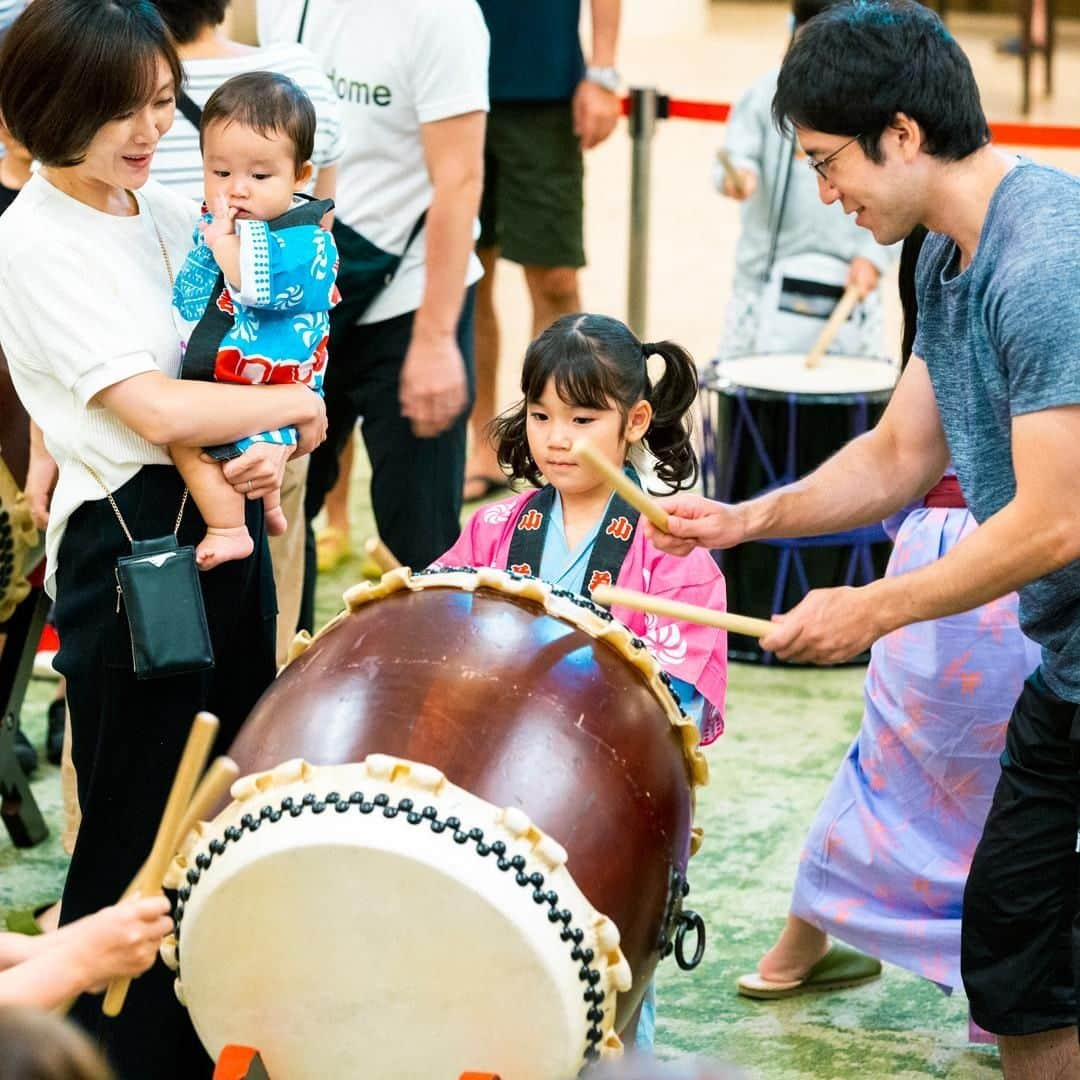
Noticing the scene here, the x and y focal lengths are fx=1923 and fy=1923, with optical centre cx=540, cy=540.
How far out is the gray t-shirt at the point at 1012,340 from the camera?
200cm

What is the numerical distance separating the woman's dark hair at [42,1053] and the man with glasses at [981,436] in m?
1.07

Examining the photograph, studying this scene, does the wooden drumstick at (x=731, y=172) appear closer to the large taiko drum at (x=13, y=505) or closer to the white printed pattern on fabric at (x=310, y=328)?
the large taiko drum at (x=13, y=505)

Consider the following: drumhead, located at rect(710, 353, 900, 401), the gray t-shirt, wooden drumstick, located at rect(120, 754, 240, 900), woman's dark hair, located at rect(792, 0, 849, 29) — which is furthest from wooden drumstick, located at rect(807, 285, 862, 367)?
wooden drumstick, located at rect(120, 754, 240, 900)

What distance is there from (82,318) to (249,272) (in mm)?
205

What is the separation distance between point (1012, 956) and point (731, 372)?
1.99 metres

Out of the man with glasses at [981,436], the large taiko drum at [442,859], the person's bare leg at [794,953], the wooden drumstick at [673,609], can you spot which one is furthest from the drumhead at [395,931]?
the person's bare leg at [794,953]

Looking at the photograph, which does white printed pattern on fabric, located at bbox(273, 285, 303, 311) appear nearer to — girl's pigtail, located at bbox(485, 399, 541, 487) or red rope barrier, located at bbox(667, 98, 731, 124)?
girl's pigtail, located at bbox(485, 399, 541, 487)

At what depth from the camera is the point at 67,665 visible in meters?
2.37

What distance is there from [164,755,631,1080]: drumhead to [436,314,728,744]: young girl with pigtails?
547mm

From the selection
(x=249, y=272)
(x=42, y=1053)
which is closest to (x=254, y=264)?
(x=249, y=272)

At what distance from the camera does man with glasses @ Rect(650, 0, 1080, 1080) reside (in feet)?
6.66

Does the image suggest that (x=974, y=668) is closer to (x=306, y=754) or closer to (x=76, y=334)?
(x=306, y=754)

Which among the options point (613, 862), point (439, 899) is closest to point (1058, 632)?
point (613, 862)

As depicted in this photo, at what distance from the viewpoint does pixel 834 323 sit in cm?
424
